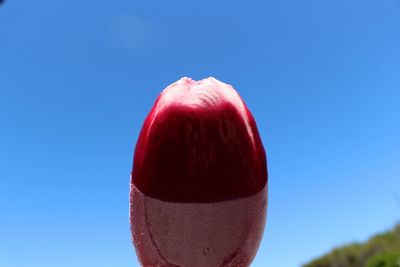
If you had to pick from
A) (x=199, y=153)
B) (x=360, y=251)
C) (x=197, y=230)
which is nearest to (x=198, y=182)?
(x=199, y=153)

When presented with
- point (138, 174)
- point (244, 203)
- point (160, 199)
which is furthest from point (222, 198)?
point (138, 174)

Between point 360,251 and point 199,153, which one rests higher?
point 360,251

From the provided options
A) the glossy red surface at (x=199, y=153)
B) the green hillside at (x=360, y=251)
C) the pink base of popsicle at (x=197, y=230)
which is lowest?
the pink base of popsicle at (x=197, y=230)

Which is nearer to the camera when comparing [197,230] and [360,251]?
[197,230]

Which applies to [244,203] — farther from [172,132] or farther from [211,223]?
[172,132]

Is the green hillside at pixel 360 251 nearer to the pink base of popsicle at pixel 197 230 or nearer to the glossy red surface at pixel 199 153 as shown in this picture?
the pink base of popsicle at pixel 197 230

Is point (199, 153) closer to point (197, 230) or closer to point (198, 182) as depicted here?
point (198, 182)

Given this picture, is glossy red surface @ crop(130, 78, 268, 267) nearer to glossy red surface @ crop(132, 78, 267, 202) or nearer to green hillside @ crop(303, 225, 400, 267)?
glossy red surface @ crop(132, 78, 267, 202)

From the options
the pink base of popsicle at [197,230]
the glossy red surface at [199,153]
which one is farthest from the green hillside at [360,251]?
the glossy red surface at [199,153]

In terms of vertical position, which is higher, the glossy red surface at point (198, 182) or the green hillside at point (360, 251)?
the green hillside at point (360, 251)
